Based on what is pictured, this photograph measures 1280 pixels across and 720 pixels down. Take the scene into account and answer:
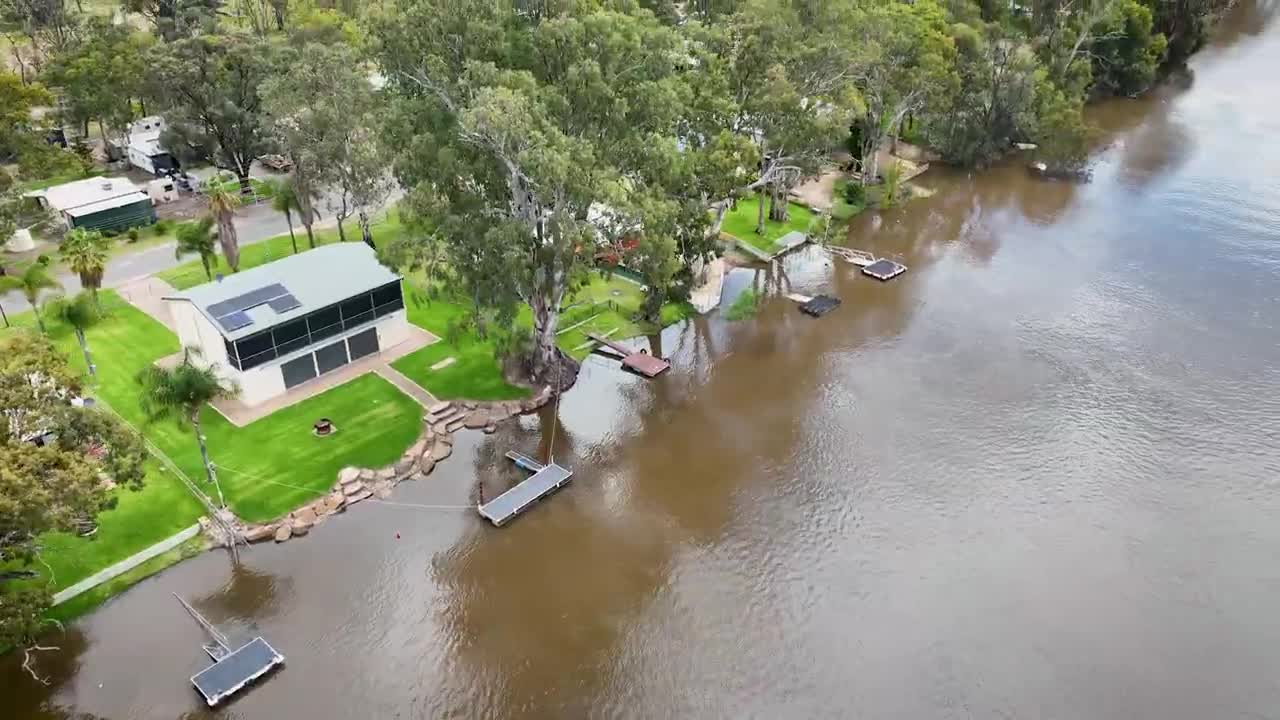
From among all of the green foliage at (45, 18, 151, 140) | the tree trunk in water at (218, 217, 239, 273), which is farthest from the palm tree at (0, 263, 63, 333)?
the green foliage at (45, 18, 151, 140)

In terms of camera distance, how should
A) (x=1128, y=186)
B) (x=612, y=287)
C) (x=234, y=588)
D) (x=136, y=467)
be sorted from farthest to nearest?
(x=1128, y=186), (x=612, y=287), (x=234, y=588), (x=136, y=467)

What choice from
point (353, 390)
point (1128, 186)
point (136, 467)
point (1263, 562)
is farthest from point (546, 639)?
point (1128, 186)

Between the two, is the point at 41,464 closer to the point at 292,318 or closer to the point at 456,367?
the point at 292,318

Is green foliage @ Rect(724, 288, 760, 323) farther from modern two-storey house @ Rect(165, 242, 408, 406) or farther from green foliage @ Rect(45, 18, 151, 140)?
green foliage @ Rect(45, 18, 151, 140)

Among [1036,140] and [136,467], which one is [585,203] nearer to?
[136,467]

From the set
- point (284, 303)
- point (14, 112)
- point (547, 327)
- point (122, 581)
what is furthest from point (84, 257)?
point (547, 327)

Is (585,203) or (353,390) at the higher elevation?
(585,203)
